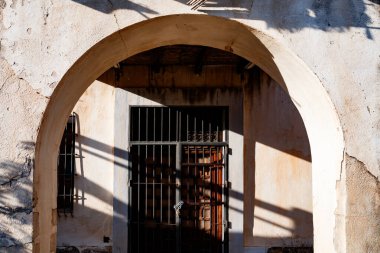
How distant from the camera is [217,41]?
17.5 feet

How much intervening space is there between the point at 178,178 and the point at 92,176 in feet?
4.03

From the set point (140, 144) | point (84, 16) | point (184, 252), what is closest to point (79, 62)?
point (84, 16)

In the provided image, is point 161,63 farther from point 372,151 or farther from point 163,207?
point 372,151

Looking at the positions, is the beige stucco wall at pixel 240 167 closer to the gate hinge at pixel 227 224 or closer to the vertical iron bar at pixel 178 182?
the gate hinge at pixel 227 224

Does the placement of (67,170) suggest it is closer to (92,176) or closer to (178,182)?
(92,176)

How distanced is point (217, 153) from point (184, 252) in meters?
1.50

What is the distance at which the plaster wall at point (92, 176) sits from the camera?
27.3 ft

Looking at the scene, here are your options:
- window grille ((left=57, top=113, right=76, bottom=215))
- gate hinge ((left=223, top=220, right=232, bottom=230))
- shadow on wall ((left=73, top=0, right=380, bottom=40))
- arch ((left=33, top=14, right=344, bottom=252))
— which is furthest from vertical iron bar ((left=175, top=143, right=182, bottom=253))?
shadow on wall ((left=73, top=0, right=380, bottom=40))

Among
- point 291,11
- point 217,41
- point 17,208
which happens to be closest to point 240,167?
point 217,41

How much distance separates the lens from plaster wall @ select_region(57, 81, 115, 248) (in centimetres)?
834

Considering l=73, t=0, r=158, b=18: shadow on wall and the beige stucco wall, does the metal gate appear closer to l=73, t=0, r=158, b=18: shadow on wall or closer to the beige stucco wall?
the beige stucco wall

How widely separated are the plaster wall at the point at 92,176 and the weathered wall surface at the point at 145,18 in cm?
392

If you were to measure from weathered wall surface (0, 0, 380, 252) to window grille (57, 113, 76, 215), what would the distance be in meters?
3.89

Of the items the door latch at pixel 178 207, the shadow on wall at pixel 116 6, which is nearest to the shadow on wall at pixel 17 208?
the shadow on wall at pixel 116 6
